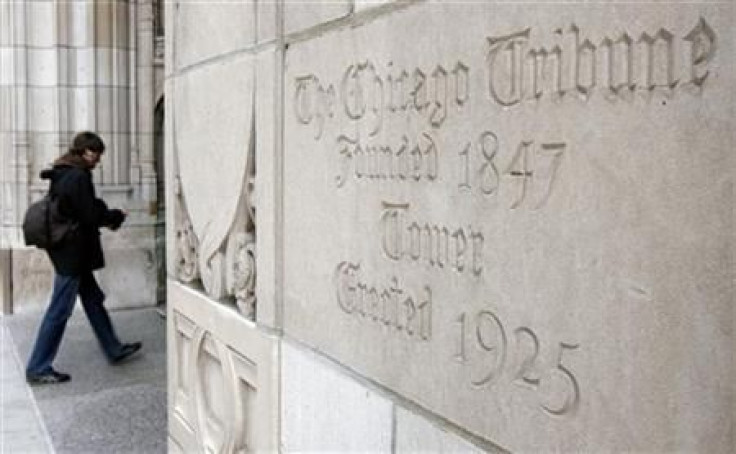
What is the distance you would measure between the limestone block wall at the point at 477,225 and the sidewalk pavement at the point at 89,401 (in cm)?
241

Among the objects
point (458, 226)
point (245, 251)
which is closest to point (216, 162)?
point (245, 251)

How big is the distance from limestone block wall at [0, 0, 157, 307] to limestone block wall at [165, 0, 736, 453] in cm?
662

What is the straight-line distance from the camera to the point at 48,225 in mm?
6375

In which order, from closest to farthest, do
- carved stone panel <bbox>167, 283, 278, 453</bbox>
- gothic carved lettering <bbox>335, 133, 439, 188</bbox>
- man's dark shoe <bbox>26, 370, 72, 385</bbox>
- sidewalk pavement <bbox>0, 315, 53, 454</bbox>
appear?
gothic carved lettering <bbox>335, 133, 439, 188</bbox> < carved stone panel <bbox>167, 283, 278, 453</bbox> < sidewalk pavement <bbox>0, 315, 53, 454</bbox> < man's dark shoe <bbox>26, 370, 72, 385</bbox>

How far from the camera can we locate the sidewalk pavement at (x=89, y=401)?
499 centimetres

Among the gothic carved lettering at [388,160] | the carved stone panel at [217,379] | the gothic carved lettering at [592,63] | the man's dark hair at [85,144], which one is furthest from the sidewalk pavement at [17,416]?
the gothic carved lettering at [592,63]

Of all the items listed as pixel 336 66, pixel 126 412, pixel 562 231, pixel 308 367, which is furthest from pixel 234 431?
pixel 126 412

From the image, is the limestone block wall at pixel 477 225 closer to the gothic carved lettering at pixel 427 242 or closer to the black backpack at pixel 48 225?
the gothic carved lettering at pixel 427 242

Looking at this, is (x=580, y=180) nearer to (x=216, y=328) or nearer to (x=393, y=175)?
(x=393, y=175)

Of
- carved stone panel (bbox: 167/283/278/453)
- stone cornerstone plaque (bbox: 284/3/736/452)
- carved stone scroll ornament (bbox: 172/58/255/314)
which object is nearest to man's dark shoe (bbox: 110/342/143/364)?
carved stone panel (bbox: 167/283/278/453)

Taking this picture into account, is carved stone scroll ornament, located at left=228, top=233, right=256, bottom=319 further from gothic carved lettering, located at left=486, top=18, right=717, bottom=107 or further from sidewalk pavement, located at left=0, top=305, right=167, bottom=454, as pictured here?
sidewalk pavement, located at left=0, top=305, right=167, bottom=454

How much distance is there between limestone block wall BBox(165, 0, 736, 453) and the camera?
1.17 metres

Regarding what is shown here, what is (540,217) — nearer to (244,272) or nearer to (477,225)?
(477,225)

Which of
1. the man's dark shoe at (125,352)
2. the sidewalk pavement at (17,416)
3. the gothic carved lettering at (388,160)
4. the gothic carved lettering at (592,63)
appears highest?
the gothic carved lettering at (592,63)
